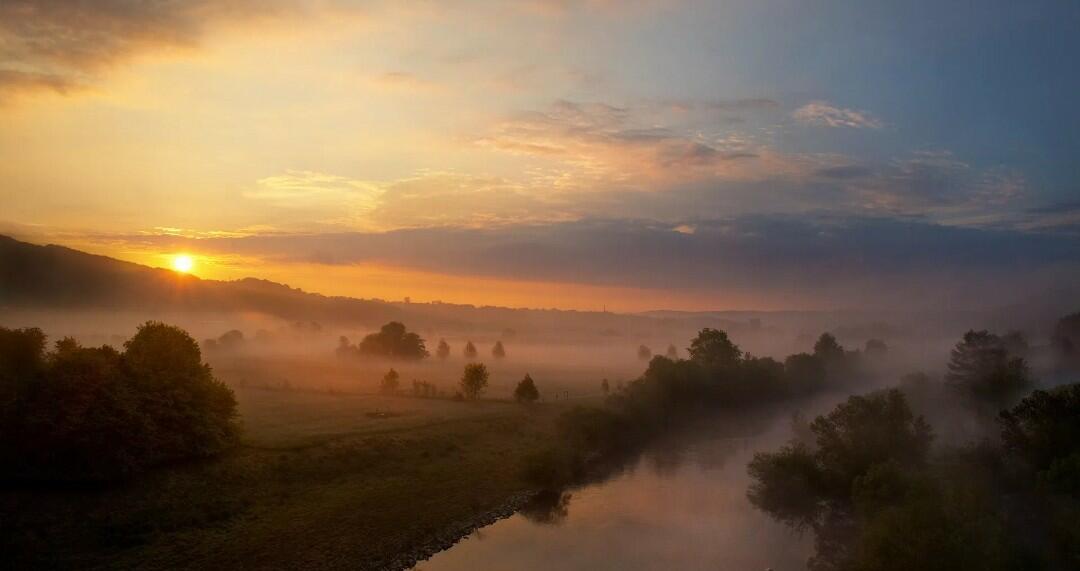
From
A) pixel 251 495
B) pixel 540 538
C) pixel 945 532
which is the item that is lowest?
pixel 540 538

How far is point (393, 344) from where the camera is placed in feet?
516

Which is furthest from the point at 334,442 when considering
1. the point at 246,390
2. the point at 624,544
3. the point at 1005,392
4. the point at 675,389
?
the point at 1005,392

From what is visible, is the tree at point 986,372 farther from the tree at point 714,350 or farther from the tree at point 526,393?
the tree at point 526,393

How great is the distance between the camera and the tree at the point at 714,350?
111812mm

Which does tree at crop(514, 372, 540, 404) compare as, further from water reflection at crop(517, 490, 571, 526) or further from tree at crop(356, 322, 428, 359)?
tree at crop(356, 322, 428, 359)

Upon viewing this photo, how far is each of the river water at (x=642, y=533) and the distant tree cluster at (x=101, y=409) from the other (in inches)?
843

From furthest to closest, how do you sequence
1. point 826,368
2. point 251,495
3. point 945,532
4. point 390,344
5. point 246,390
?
point 390,344
point 826,368
point 246,390
point 251,495
point 945,532

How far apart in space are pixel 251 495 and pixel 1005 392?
86.2 metres

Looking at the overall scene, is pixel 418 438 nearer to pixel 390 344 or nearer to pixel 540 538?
pixel 540 538

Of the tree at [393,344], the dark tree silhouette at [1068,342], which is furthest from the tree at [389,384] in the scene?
the dark tree silhouette at [1068,342]

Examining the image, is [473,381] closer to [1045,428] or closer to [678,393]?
[678,393]

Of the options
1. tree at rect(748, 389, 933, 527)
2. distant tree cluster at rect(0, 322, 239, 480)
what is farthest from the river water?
distant tree cluster at rect(0, 322, 239, 480)

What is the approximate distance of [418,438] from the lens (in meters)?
65.2

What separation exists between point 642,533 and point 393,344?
117344 mm
